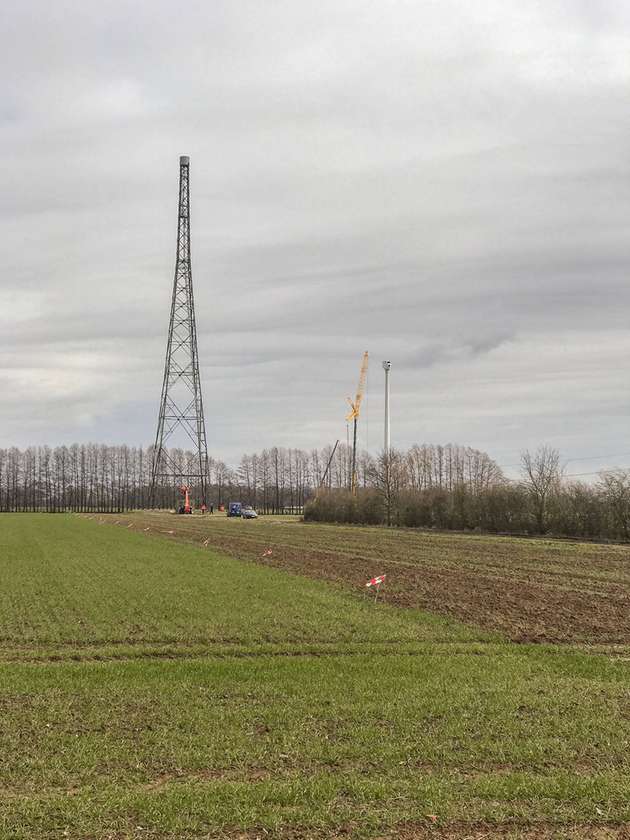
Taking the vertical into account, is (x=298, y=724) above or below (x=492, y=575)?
above

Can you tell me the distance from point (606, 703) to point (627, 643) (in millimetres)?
6302

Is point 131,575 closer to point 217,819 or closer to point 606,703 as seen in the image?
point 606,703

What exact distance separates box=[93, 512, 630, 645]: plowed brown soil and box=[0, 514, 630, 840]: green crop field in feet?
2.85

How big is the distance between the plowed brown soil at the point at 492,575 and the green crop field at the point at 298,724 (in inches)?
34.2

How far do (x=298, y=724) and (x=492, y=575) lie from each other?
23.3 m

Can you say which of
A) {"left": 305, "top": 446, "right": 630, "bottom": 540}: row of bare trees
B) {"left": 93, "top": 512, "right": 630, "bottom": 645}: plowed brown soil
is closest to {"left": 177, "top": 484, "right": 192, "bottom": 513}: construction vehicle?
Answer: {"left": 305, "top": 446, "right": 630, "bottom": 540}: row of bare trees

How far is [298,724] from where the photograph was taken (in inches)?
462

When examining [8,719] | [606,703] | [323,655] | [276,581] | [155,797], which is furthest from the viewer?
[276,581]

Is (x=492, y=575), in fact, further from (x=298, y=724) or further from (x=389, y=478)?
(x=389, y=478)

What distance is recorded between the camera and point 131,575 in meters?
32.0

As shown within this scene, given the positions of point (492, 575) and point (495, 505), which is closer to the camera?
point (492, 575)

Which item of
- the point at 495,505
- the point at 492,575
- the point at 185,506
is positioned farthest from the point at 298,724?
the point at 185,506

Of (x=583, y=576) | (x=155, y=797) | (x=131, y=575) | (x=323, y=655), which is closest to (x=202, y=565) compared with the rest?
(x=131, y=575)

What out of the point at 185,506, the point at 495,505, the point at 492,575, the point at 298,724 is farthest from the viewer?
the point at 185,506
